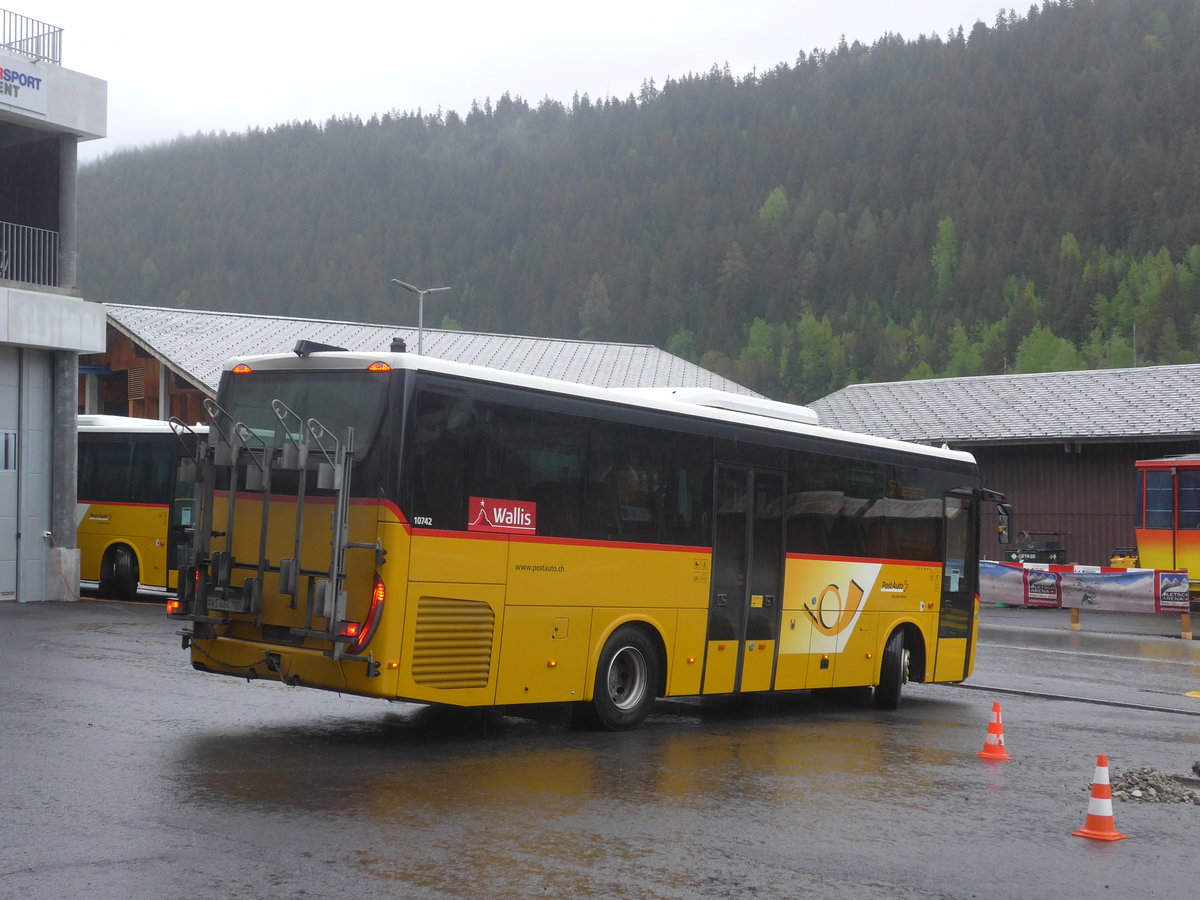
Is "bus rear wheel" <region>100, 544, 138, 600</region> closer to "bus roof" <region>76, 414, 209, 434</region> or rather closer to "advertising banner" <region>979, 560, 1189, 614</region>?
"bus roof" <region>76, 414, 209, 434</region>

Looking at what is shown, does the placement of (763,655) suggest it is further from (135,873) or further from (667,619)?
(135,873)

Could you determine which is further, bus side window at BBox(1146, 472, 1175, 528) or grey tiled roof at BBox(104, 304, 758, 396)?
grey tiled roof at BBox(104, 304, 758, 396)

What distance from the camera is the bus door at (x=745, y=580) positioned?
13906 mm

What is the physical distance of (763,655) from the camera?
47.6ft

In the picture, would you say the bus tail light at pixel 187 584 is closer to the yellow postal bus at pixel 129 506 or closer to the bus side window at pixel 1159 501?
the yellow postal bus at pixel 129 506

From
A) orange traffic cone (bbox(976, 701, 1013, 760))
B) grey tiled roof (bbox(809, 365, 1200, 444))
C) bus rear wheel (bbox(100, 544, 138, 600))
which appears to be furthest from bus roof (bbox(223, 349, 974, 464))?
grey tiled roof (bbox(809, 365, 1200, 444))

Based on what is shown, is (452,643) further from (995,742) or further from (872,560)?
(872,560)

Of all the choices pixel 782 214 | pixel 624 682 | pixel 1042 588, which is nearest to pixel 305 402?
pixel 624 682

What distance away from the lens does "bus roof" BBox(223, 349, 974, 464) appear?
11.2 metres

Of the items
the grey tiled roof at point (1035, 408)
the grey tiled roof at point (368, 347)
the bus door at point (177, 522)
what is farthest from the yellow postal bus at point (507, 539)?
the grey tiled roof at point (368, 347)

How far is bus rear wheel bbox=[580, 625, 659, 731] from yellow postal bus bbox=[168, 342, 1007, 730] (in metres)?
0.02

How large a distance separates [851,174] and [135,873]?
171 m

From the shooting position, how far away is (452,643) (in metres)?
11.1

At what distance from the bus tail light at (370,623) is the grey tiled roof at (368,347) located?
31.6 m
